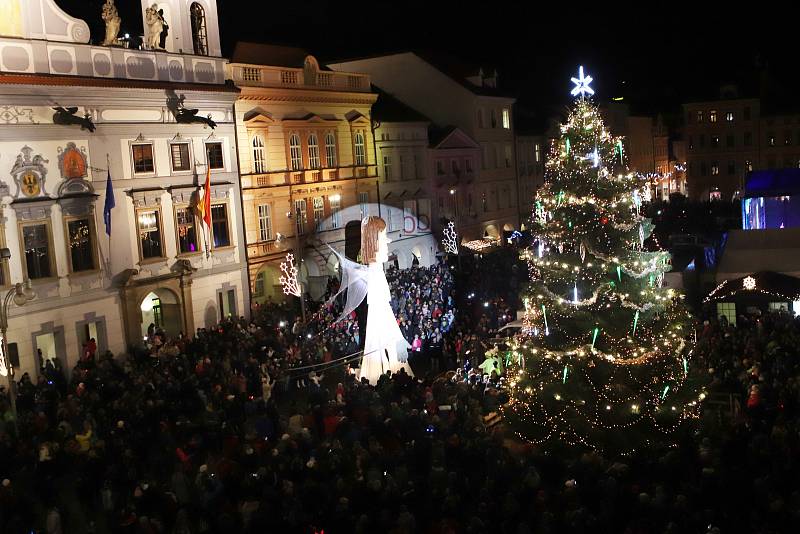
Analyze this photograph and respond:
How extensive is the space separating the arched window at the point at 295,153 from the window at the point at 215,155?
5034 millimetres

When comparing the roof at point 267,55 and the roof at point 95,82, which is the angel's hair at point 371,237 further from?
the roof at point 267,55

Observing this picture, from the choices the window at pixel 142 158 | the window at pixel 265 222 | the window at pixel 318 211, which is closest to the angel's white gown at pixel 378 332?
the window at pixel 142 158

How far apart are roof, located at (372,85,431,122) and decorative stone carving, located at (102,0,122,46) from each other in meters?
17.8

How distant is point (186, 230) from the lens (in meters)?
28.7

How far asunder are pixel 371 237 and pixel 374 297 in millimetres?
1563

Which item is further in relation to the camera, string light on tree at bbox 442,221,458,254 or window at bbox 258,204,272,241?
string light on tree at bbox 442,221,458,254

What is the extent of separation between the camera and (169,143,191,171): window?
92.9ft

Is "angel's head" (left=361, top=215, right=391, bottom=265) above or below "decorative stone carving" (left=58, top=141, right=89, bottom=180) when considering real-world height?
below

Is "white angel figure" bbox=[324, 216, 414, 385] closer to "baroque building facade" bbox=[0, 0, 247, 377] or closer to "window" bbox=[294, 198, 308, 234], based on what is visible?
"baroque building facade" bbox=[0, 0, 247, 377]

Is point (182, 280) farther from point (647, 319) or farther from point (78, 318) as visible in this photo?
point (647, 319)

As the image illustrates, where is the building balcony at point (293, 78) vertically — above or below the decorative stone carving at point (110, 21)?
below

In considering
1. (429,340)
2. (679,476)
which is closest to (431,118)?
(429,340)

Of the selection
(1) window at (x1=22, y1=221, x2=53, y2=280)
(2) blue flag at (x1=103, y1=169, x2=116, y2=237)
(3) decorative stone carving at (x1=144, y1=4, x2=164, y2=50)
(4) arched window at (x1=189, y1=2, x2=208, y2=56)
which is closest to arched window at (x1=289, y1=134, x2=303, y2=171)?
(4) arched window at (x1=189, y1=2, x2=208, y2=56)

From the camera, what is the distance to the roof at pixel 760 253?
29516 mm
